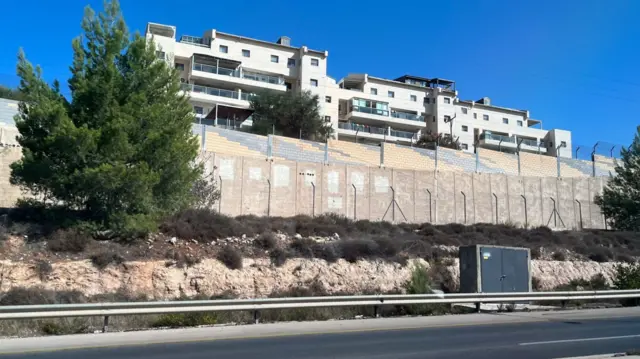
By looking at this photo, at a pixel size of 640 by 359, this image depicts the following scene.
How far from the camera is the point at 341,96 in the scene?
7569cm

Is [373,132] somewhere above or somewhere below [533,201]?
above

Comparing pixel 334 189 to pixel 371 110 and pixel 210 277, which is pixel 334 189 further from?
pixel 371 110

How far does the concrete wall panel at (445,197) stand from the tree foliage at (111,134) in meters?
20.1

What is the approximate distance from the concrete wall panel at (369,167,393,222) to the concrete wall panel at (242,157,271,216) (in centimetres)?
735

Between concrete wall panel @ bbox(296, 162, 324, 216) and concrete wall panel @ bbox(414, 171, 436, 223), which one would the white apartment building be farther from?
concrete wall panel @ bbox(296, 162, 324, 216)

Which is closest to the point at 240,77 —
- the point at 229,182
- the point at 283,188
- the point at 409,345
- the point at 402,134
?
the point at 402,134

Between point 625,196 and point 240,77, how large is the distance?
42795mm

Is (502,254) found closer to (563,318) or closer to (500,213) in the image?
(563,318)

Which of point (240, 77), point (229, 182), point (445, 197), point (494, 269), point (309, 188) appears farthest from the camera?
point (240, 77)

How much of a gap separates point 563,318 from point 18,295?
57.2 feet

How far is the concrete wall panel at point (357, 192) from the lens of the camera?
36.0 metres

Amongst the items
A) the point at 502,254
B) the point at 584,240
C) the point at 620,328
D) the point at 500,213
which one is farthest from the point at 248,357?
the point at 500,213

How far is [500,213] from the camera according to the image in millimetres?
41219

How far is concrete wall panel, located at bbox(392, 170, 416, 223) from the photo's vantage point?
37.3m
